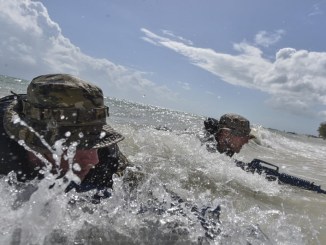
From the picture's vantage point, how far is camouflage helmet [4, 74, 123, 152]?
2.93 meters

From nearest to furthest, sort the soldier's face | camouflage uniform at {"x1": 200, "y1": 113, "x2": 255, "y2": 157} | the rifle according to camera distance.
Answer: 1. the soldier's face
2. camouflage uniform at {"x1": 200, "y1": 113, "x2": 255, "y2": 157}
3. the rifle

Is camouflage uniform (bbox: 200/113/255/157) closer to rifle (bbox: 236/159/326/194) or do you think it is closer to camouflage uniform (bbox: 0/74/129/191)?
rifle (bbox: 236/159/326/194)

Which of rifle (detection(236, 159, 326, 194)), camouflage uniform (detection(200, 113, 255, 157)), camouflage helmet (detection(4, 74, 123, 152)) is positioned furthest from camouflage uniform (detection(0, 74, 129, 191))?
rifle (detection(236, 159, 326, 194))

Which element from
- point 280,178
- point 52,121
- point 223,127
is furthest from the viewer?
point 280,178

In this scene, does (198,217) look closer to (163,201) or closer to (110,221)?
(163,201)

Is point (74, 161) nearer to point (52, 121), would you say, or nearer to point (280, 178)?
point (52, 121)

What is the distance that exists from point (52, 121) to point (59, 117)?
2.3 inches

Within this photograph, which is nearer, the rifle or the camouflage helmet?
the camouflage helmet

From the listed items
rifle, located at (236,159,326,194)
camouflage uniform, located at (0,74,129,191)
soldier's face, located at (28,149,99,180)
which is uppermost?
camouflage uniform, located at (0,74,129,191)

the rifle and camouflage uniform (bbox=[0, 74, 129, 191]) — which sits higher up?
camouflage uniform (bbox=[0, 74, 129, 191])

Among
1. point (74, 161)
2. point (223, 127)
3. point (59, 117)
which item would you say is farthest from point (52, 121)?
point (223, 127)

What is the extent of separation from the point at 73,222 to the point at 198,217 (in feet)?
2.65

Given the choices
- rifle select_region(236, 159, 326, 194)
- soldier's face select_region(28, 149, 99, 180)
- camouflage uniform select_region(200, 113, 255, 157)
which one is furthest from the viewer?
rifle select_region(236, 159, 326, 194)

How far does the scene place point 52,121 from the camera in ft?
9.62
